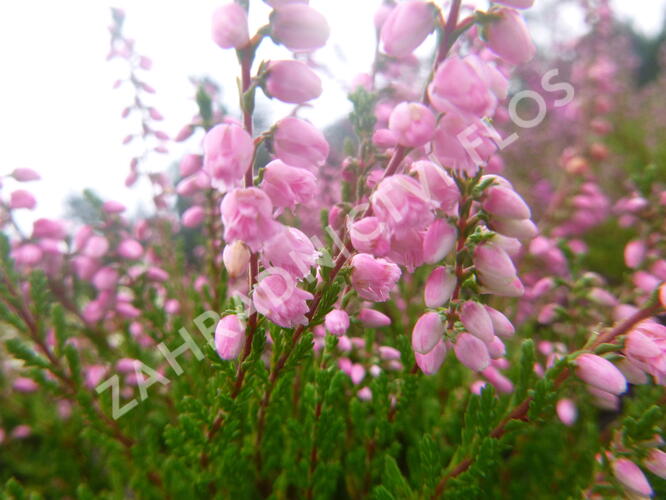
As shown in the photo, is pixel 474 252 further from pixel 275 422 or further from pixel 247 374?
pixel 275 422

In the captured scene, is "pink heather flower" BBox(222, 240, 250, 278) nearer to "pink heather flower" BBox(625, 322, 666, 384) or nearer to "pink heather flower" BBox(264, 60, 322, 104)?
"pink heather flower" BBox(264, 60, 322, 104)

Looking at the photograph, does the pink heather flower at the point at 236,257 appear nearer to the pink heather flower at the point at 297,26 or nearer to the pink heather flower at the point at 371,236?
the pink heather flower at the point at 371,236

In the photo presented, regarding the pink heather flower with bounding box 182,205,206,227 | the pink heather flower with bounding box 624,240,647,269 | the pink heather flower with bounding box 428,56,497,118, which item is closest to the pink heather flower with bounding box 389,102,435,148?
the pink heather flower with bounding box 428,56,497,118

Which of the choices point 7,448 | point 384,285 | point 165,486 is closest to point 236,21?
point 384,285

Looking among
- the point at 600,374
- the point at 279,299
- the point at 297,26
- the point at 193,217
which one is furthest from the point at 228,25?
the point at 193,217

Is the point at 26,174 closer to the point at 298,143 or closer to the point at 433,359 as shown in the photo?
the point at 298,143

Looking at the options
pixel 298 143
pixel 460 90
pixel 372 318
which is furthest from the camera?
pixel 372 318

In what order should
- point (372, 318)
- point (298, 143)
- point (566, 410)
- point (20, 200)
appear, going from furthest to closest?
point (20, 200), point (566, 410), point (372, 318), point (298, 143)
